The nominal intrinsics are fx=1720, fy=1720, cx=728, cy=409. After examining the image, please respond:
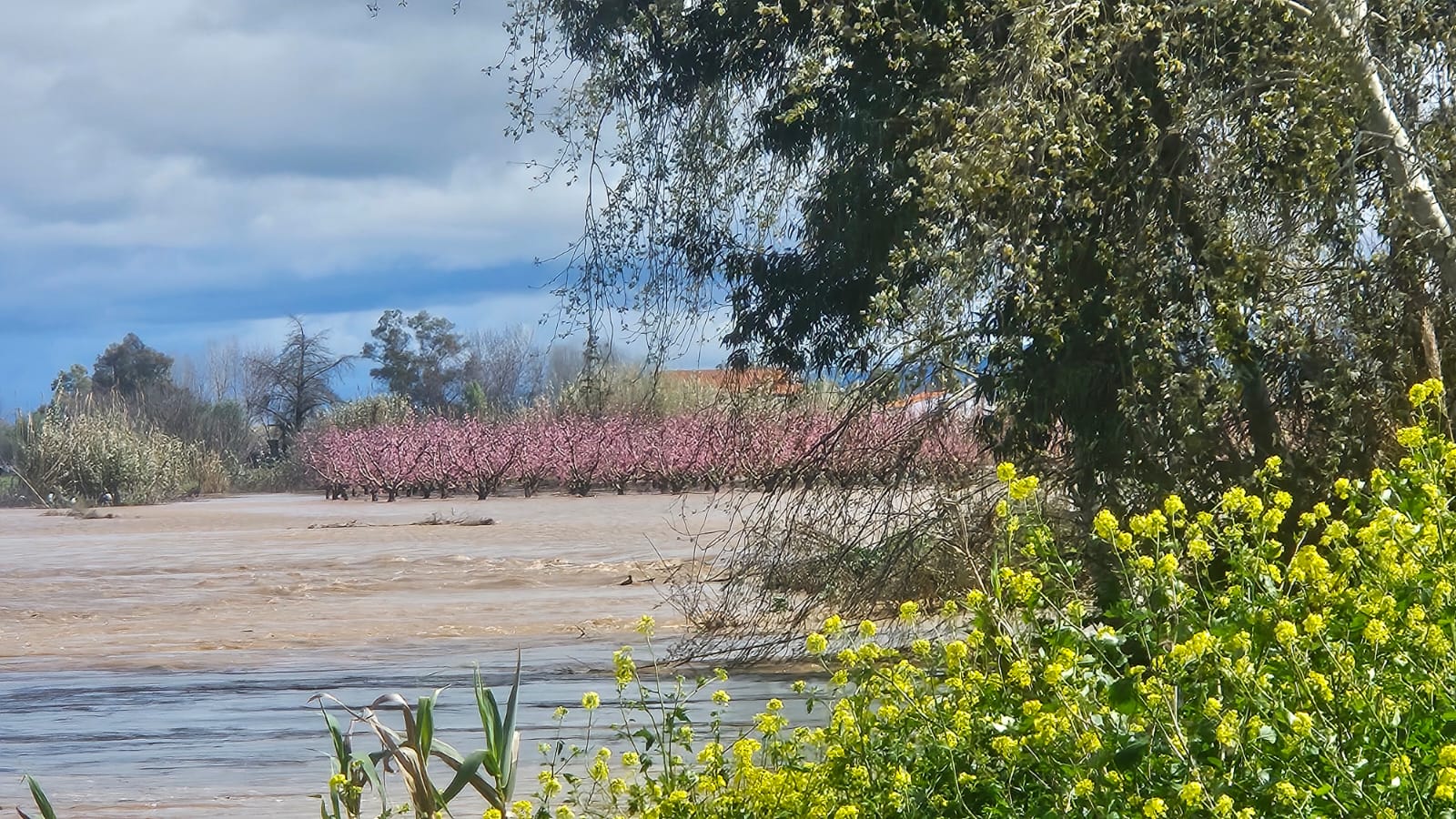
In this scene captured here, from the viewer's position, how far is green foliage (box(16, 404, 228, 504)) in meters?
34.3

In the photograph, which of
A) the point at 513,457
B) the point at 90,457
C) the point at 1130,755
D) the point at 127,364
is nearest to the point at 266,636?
the point at 1130,755

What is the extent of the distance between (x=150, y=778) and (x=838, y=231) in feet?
15.3

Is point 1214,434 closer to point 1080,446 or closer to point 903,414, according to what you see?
point 1080,446

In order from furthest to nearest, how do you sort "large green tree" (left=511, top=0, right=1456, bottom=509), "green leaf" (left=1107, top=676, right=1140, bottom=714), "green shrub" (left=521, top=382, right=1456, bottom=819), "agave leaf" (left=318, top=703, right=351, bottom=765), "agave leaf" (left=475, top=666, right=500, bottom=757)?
"large green tree" (left=511, top=0, right=1456, bottom=509) → "agave leaf" (left=475, top=666, right=500, bottom=757) → "agave leaf" (left=318, top=703, right=351, bottom=765) → "green leaf" (left=1107, top=676, right=1140, bottom=714) → "green shrub" (left=521, top=382, right=1456, bottom=819)

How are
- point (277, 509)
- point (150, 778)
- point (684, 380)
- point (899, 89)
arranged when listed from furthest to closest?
point (684, 380) → point (277, 509) → point (899, 89) → point (150, 778)

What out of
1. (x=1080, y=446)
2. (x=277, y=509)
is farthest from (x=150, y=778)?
(x=277, y=509)

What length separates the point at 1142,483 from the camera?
23.3ft

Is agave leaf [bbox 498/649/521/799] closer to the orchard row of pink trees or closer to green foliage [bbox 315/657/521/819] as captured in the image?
green foliage [bbox 315/657/521/819]

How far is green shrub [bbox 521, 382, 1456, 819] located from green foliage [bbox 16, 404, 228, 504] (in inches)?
1301

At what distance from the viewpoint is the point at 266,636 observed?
43.3 ft

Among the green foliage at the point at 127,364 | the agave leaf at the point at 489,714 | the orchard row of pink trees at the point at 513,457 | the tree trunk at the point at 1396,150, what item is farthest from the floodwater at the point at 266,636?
the green foliage at the point at 127,364

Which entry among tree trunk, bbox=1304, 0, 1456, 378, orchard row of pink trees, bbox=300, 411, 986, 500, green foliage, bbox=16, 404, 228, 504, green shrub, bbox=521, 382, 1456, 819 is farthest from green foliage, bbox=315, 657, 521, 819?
green foliage, bbox=16, 404, 228, 504

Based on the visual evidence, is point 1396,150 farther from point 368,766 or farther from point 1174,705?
point 368,766

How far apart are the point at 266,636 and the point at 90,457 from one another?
917 inches
